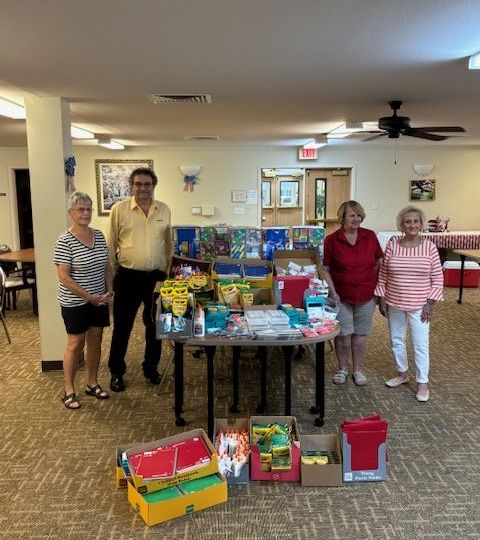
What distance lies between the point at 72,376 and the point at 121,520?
4.77 feet

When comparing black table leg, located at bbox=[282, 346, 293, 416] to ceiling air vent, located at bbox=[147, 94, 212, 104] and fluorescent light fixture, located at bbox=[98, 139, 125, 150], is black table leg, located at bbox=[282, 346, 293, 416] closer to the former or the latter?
ceiling air vent, located at bbox=[147, 94, 212, 104]

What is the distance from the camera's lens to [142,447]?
8.32 feet

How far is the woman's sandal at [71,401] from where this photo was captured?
11.2 ft

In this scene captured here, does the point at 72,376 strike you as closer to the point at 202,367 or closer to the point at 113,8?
the point at 202,367

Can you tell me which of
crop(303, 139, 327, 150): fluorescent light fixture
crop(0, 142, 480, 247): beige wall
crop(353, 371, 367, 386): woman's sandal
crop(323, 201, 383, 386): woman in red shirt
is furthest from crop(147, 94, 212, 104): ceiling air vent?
crop(0, 142, 480, 247): beige wall

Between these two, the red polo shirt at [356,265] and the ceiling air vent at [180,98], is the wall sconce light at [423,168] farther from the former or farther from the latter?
the ceiling air vent at [180,98]

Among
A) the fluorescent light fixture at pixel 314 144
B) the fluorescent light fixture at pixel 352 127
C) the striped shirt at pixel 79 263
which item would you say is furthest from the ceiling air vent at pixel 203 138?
the striped shirt at pixel 79 263

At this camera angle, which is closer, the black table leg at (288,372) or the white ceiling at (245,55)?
the white ceiling at (245,55)

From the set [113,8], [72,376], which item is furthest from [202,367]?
[113,8]

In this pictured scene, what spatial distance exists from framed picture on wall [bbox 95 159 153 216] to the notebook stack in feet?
21.4

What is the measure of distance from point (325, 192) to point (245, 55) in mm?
6376

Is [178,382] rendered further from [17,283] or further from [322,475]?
[17,283]

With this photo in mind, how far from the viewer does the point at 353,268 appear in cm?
360

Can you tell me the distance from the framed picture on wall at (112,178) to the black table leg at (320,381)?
620cm
